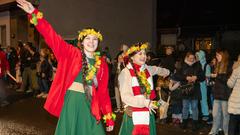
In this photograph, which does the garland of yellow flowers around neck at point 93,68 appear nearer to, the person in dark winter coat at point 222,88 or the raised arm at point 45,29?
the raised arm at point 45,29

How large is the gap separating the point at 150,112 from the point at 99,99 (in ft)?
2.82

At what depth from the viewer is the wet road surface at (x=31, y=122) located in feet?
27.6

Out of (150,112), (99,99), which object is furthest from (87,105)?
(150,112)

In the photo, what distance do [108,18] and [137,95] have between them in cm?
1422

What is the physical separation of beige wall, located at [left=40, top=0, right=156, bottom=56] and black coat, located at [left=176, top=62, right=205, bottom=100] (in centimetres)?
908

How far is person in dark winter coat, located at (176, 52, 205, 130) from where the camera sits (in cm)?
845

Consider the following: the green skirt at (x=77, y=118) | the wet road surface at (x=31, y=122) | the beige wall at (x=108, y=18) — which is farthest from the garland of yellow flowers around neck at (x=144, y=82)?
the beige wall at (x=108, y=18)

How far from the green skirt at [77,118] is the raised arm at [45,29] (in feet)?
1.90

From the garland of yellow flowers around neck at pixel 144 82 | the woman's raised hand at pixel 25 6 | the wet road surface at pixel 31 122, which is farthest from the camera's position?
the wet road surface at pixel 31 122

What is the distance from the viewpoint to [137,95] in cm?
547

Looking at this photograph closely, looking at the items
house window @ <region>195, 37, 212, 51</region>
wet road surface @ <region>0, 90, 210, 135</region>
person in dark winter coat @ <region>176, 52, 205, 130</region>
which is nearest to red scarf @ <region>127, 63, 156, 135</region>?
wet road surface @ <region>0, 90, 210, 135</region>

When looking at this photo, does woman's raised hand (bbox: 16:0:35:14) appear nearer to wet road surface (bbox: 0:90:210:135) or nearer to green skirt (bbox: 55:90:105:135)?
green skirt (bbox: 55:90:105:135)

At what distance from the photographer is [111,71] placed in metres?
13.3

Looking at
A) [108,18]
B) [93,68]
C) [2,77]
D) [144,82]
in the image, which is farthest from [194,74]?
[108,18]
